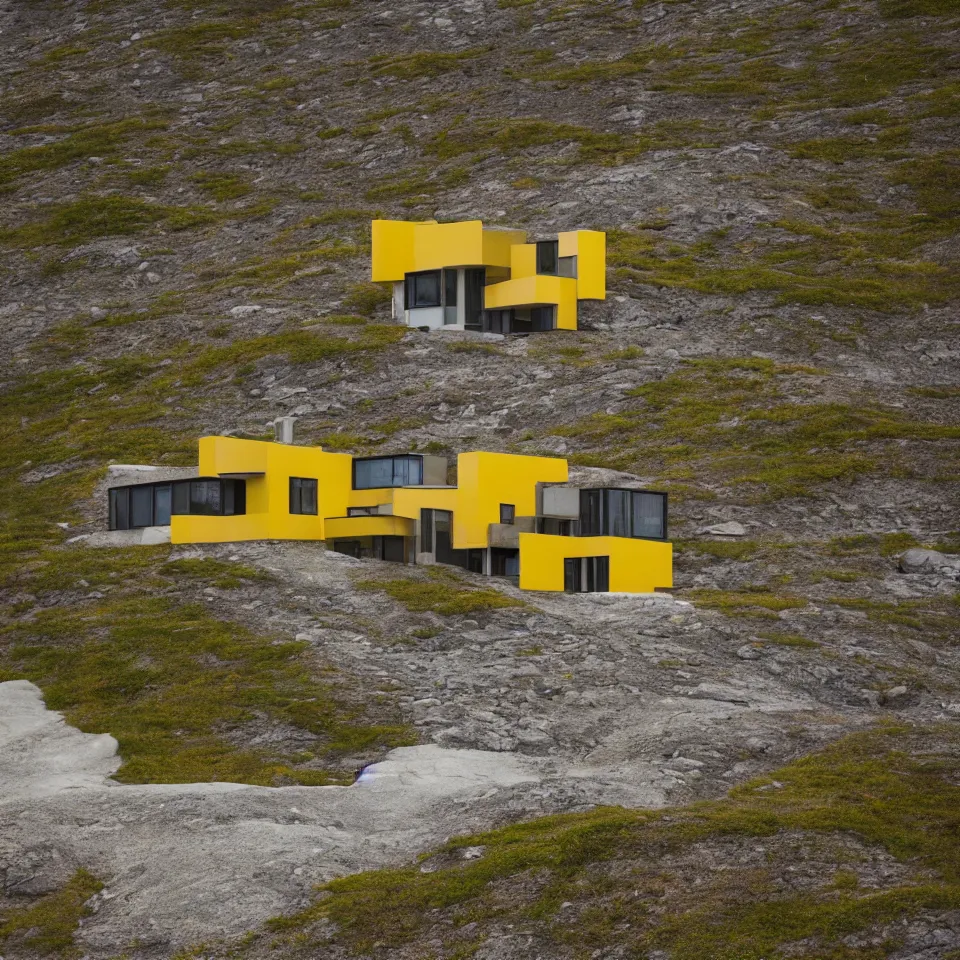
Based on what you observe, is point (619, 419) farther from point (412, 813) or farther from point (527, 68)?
point (527, 68)

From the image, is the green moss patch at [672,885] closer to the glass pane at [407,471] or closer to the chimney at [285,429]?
the glass pane at [407,471]

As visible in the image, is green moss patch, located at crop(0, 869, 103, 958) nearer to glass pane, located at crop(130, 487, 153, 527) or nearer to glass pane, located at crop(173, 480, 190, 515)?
glass pane, located at crop(173, 480, 190, 515)

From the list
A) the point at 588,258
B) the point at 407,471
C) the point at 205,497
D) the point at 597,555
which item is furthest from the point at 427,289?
the point at 597,555

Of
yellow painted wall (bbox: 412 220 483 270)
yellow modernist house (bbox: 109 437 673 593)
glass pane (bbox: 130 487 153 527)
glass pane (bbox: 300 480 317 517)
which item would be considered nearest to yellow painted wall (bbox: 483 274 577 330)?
yellow painted wall (bbox: 412 220 483 270)

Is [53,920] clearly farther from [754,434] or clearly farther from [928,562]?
[754,434]

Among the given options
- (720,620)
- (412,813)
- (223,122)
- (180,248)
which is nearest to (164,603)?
(720,620)

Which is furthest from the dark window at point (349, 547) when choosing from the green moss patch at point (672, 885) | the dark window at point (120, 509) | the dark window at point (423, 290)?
the green moss patch at point (672, 885)
